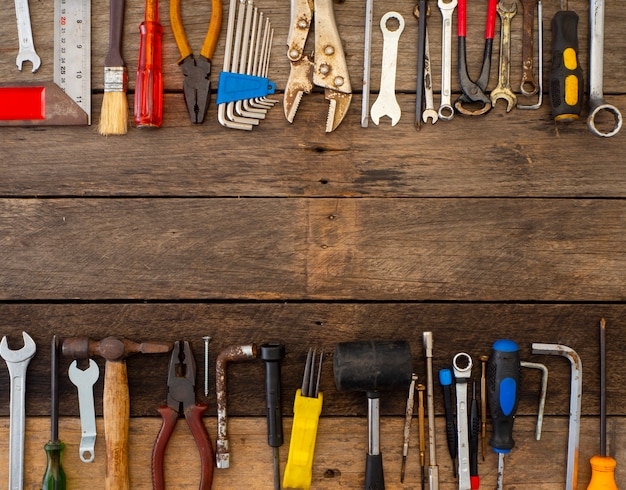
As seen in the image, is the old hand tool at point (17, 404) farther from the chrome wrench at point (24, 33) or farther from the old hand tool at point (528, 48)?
the old hand tool at point (528, 48)

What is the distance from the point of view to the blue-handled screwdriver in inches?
52.9

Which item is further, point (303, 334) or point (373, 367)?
point (303, 334)

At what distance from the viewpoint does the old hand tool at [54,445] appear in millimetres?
1348

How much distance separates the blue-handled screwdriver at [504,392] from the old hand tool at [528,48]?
1.96ft

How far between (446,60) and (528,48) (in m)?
0.19

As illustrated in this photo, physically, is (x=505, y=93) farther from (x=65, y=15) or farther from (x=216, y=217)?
(x=65, y=15)

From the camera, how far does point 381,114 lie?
143 centimetres

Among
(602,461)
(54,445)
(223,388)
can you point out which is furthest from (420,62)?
(54,445)

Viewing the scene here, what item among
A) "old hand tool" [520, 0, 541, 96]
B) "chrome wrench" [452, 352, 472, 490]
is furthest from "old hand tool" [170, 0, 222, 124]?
"chrome wrench" [452, 352, 472, 490]

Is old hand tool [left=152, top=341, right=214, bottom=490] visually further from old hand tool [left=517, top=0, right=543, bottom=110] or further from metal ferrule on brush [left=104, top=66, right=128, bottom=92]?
old hand tool [left=517, top=0, right=543, bottom=110]

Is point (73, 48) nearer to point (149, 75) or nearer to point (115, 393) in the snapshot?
point (149, 75)

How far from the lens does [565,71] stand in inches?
54.3

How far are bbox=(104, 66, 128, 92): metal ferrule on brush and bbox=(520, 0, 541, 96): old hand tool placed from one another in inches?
36.4

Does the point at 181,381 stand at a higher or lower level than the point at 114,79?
lower
